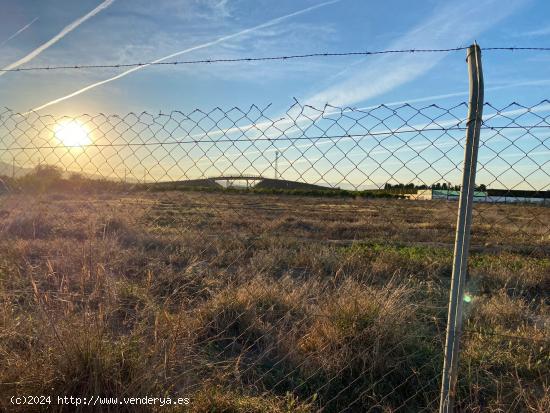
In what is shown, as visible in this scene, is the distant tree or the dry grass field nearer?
the dry grass field

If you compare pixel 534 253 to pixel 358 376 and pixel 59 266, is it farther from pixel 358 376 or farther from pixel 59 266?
pixel 59 266

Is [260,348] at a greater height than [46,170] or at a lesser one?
lesser

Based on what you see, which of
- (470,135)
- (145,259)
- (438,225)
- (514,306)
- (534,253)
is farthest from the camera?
(438,225)

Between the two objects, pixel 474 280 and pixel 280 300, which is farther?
pixel 474 280

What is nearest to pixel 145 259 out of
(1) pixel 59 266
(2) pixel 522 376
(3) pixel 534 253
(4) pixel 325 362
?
(1) pixel 59 266

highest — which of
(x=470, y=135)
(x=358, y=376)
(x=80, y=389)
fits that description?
(x=470, y=135)

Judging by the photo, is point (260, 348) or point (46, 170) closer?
point (260, 348)

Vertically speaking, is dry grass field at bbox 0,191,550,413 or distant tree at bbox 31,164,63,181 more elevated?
distant tree at bbox 31,164,63,181

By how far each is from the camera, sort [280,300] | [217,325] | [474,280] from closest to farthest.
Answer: [217,325], [280,300], [474,280]

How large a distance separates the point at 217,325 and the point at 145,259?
11.9ft

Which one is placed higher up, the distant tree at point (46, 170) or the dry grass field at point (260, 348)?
the distant tree at point (46, 170)

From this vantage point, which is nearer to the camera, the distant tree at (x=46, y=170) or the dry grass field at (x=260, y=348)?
the dry grass field at (x=260, y=348)

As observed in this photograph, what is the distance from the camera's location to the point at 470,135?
7.67ft

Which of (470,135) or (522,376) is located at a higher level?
(470,135)
